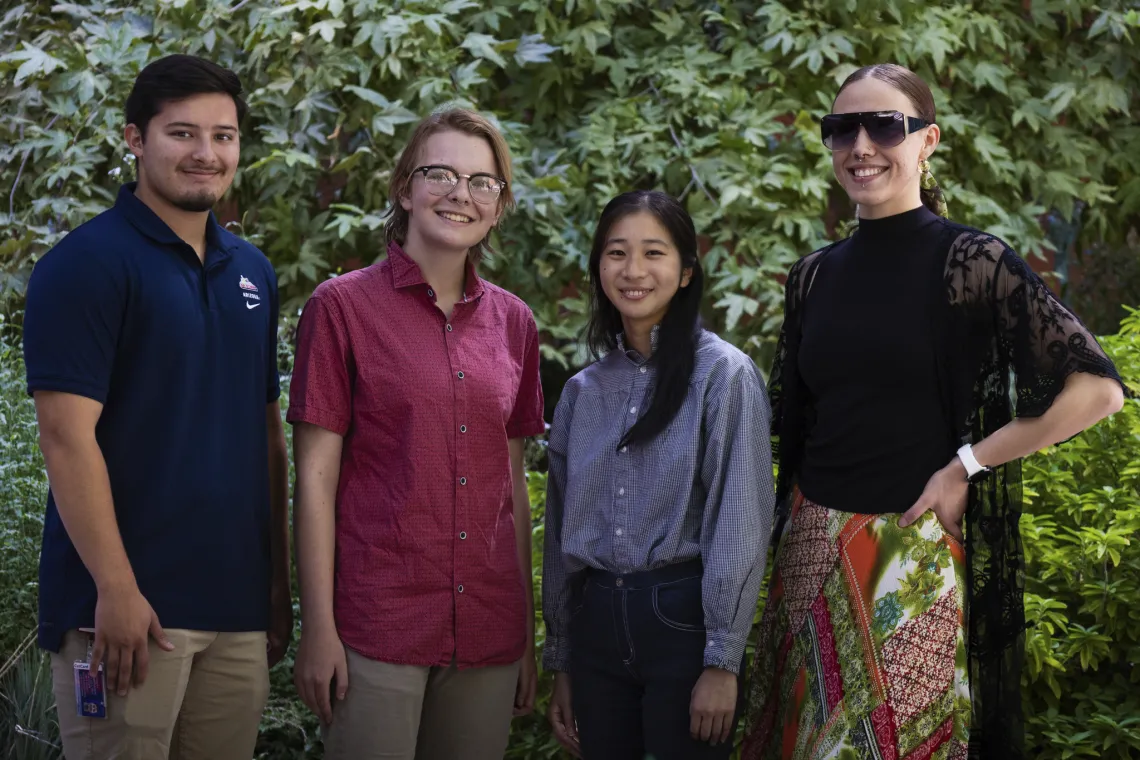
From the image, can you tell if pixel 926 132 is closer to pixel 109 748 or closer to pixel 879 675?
pixel 879 675

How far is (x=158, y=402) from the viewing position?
94.5 inches

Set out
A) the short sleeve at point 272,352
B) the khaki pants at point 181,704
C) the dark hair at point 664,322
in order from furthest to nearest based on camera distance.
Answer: the short sleeve at point 272,352
the dark hair at point 664,322
the khaki pants at point 181,704

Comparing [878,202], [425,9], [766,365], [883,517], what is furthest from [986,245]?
[425,9]

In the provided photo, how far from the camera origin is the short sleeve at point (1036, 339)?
2.27 m

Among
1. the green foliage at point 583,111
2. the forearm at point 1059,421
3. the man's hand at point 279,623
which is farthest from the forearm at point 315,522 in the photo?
the green foliage at point 583,111

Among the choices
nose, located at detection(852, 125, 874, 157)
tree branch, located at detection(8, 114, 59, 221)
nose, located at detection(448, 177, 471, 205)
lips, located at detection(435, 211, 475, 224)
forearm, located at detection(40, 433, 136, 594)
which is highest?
tree branch, located at detection(8, 114, 59, 221)

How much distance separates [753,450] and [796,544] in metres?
0.22

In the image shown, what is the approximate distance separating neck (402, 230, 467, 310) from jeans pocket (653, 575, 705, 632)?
2.58 ft

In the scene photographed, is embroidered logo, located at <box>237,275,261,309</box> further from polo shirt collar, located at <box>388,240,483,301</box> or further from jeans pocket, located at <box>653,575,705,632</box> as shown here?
jeans pocket, located at <box>653,575,705,632</box>

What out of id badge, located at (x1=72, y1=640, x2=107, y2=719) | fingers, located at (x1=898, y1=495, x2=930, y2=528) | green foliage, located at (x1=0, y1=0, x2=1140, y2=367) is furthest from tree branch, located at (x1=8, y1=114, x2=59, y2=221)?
fingers, located at (x1=898, y1=495, x2=930, y2=528)

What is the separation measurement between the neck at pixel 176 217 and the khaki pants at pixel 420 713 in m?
0.90

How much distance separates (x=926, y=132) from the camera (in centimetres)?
248

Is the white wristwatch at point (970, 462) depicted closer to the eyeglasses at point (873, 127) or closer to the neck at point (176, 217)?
the eyeglasses at point (873, 127)

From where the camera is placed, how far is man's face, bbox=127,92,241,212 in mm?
2473
